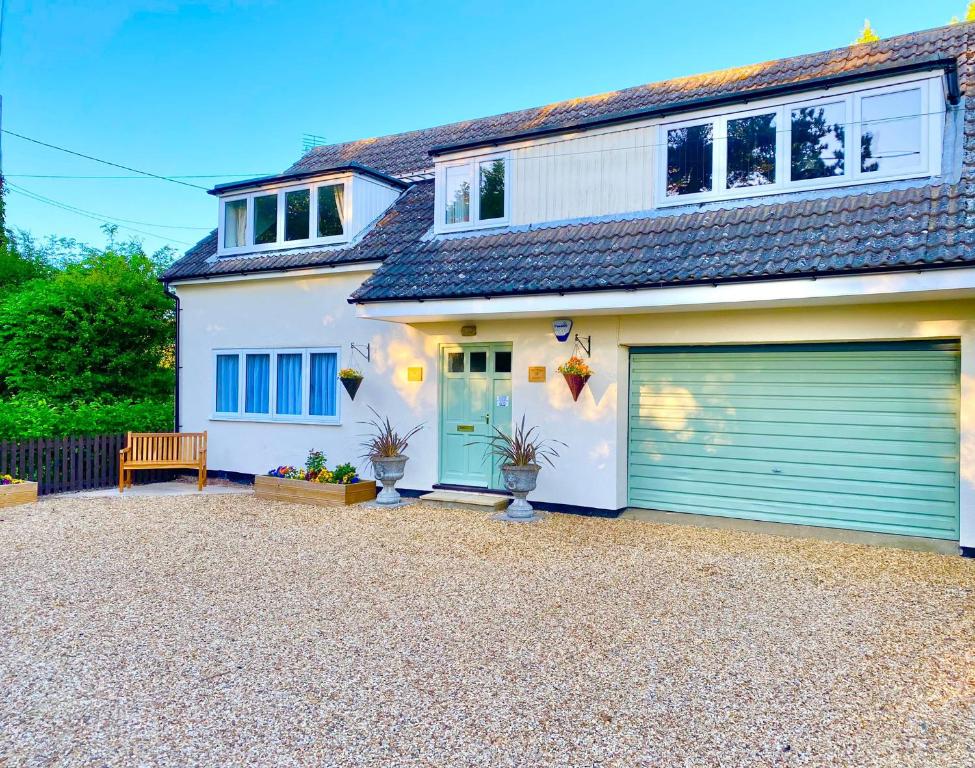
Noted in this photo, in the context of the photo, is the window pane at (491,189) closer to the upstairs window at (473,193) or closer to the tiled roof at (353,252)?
the upstairs window at (473,193)

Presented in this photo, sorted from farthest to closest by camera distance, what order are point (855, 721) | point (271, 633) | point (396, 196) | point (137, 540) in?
1. point (396, 196)
2. point (137, 540)
3. point (271, 633)
4. point (855, 721)

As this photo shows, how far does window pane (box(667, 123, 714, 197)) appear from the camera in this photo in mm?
9109

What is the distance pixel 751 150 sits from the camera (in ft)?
28.9

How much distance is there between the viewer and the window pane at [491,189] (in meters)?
10.6

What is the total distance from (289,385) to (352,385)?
1703 mm

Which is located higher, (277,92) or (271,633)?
(277,92)

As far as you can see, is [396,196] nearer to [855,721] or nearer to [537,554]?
[537,554]

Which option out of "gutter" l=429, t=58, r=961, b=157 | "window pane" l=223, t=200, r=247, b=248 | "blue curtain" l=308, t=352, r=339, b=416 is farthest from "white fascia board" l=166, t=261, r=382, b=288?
"gutter" l=429, t=58, r=961, b=157

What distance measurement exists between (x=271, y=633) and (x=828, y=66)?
1118cm

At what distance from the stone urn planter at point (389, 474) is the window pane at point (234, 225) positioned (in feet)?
19.6

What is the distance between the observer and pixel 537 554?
7.31m

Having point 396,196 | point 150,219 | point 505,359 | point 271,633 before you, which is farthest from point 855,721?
point 150,219

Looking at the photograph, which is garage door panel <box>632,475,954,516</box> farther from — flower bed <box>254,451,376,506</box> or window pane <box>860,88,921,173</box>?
flower bed <box>254,451,376,506</box>

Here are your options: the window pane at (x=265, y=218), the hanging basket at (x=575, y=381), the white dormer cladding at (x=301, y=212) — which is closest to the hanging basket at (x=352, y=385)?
the white dormer cladding at (x=301, y=212)
